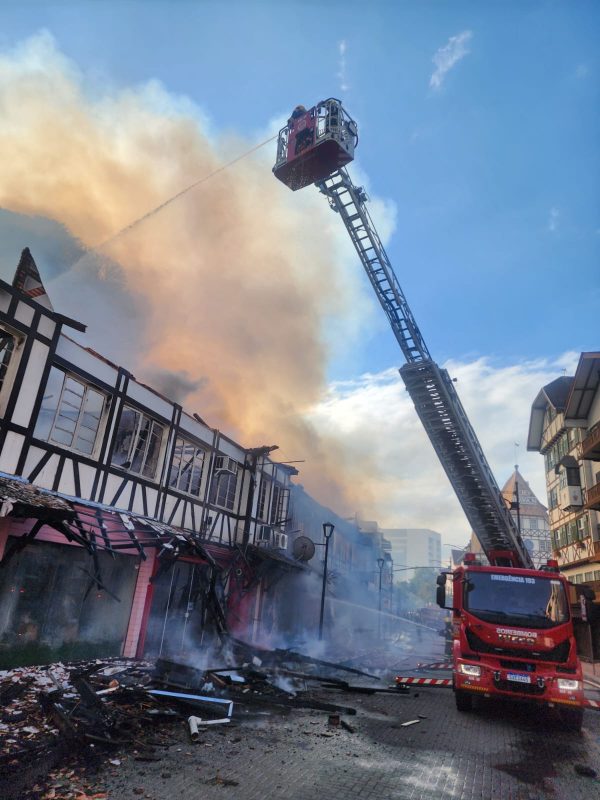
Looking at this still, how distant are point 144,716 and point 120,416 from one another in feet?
24.0

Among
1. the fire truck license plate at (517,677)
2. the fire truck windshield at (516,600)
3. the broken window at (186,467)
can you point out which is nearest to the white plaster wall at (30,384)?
the broken window at (186,467)

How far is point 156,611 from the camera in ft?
43.8

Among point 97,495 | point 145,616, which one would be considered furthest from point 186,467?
point 145,616

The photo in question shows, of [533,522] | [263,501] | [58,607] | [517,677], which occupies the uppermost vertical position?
[533,522]

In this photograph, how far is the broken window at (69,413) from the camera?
34.2ft

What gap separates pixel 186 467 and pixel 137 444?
2.70 meters

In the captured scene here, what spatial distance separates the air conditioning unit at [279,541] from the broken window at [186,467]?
5.47 meters

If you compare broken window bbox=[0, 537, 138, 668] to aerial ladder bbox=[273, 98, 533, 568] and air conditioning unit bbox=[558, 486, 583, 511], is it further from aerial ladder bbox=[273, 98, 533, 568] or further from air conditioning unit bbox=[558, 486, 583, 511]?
air conditioning unit bbox=[558, 486, 583, 511]

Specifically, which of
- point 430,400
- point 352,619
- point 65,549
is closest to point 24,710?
point 65,549

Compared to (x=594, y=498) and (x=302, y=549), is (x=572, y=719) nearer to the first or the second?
(x=302, y=549)

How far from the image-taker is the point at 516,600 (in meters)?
9.50

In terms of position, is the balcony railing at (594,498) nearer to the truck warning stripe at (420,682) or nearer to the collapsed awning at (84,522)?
the truck warning stripe at (420,682)

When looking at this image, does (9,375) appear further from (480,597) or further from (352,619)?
(352,619)

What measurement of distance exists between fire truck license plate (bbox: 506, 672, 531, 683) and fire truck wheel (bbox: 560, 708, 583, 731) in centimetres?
100
